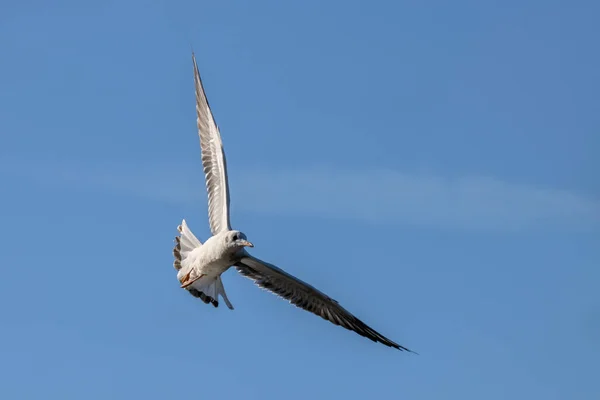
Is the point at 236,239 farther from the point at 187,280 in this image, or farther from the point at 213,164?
the point at 213,164

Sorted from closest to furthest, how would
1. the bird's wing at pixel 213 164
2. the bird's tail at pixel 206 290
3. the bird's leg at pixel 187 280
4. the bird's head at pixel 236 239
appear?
the bird's head at pixel 236 239
the bird's leg at pixel 187 280
the bird's tail at pixel 206 290
the bird's wing at pixel 213 164

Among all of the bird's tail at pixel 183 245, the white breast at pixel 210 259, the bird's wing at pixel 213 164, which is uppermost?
the bird's wing at pixel 213 164

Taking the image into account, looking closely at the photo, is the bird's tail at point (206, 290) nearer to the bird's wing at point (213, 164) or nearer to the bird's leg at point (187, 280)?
the bird's leg at point (187, 280)

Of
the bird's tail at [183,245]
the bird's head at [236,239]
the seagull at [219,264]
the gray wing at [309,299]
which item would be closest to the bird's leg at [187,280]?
the seagull at [219,264]

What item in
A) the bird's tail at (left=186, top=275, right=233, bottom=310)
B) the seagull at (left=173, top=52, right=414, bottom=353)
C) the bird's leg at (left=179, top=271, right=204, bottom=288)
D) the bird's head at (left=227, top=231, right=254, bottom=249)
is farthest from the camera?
the bird's tail at (left=186, top=275, right=233, bottom=310)

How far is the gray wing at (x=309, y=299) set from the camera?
24.5m

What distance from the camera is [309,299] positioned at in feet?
81.9

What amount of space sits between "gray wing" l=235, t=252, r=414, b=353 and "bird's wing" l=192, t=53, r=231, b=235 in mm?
1301

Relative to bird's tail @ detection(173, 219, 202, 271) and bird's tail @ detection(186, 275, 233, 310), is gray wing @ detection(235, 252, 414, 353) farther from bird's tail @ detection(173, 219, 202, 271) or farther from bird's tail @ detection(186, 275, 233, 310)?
bird's tail @ detection(173, 219, 202, 271)

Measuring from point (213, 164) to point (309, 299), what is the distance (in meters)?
3.71

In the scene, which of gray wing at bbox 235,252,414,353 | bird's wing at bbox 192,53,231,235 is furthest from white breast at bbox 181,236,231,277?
bird's wing at bbox 192,53,231,235

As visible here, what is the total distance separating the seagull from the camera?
2386cm

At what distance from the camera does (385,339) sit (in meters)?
24.8

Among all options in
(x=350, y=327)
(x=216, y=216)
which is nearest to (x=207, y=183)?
(x=216, y=216)
